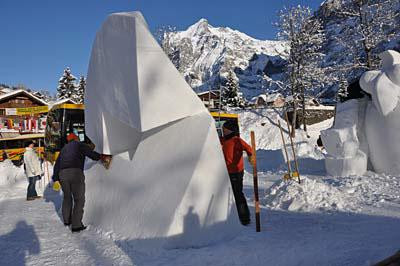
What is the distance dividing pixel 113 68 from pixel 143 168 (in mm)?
1597

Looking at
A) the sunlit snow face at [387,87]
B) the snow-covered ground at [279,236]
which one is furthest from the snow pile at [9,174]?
the sunlit snow face at [387,87]

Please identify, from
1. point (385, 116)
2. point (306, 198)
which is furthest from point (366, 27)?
point (306, 198)

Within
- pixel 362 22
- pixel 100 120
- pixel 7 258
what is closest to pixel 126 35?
pixel 100 120

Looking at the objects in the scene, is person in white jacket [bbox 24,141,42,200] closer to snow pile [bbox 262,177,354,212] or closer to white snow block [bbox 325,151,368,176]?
snow pile [bbox 262,177,354,212]

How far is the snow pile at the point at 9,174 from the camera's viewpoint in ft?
37.1

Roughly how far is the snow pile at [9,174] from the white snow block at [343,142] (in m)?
11.0

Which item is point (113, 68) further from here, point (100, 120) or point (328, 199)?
point (328, 199)

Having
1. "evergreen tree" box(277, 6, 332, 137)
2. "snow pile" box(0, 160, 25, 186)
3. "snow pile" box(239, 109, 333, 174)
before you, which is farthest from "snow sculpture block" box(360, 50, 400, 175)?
"evergreen tree" box(277, 6, 332, 137)

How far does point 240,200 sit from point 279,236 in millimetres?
876

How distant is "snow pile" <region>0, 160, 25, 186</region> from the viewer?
37.1 ft

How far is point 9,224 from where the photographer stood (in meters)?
5.56

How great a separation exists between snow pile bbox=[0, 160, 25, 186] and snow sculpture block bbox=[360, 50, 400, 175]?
12.1 m

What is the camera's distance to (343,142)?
800cm

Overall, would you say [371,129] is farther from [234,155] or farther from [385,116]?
[234,155]
